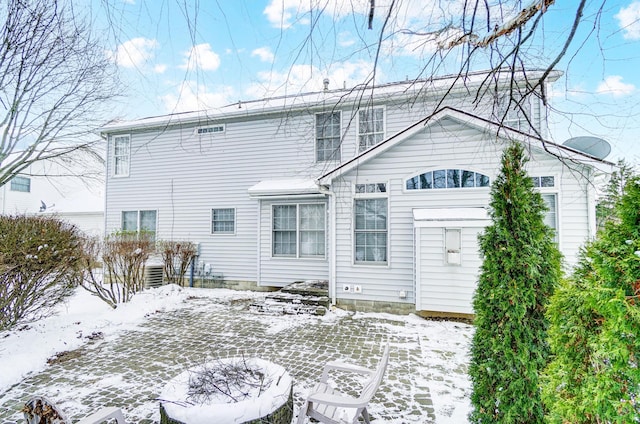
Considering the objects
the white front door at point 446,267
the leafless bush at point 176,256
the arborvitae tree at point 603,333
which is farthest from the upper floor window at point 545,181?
the leafless bush at point 176,256

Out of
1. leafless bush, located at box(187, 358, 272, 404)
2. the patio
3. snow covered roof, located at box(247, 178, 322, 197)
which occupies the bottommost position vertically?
the patio

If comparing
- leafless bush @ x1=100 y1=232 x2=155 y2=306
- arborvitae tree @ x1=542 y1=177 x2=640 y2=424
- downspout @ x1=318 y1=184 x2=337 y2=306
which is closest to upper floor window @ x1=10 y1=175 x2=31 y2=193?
leafless bush @ x1=100 y1=232 x2=155 y2=306

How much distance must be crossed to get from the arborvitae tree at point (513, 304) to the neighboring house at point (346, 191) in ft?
4.22

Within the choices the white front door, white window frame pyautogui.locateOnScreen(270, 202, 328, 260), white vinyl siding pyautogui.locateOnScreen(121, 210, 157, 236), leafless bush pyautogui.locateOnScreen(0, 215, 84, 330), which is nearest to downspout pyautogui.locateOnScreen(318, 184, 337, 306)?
white window frame pyautogui.locateOnScreen(270, 202, 328, 260)

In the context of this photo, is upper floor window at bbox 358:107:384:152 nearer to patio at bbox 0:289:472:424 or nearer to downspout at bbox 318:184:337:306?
downspout at bbox 318:184:337:306

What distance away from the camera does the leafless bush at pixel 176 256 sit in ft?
33.8

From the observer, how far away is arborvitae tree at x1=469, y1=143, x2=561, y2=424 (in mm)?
2420

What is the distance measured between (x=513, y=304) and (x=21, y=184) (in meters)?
27.9

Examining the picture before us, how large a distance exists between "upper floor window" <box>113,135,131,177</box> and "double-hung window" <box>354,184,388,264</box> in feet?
32.2

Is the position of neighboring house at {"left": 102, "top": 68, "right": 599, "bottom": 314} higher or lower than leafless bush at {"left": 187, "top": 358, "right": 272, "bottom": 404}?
higher

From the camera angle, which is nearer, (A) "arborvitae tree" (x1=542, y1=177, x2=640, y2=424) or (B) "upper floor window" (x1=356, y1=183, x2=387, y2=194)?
(A) "arborvitae tree" (x1=542, y1=177, x2=640, y2=424)

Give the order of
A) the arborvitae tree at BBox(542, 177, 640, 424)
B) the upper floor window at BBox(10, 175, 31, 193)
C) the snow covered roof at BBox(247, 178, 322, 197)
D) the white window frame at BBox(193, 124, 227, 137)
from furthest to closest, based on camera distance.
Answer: the upper floor window at BBox(10, 175, 31, 193) → the white window frame at BBox(193, 124, 227, 137) → the snow covered roof at BBox(247, 178, 322, 197) → the arborvitae tree at BBox(542, 177, 640, 424)

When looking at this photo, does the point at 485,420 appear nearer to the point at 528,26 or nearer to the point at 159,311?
the point at 528,26

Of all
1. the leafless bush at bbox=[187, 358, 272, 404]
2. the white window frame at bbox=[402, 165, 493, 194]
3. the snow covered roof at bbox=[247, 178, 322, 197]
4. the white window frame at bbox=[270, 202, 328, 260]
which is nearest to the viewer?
the leafless bush at bbox=[187, 358, 272, 404]
